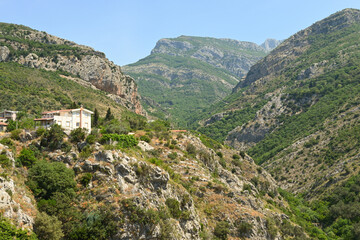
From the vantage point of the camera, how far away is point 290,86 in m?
186

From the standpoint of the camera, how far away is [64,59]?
143500 mm

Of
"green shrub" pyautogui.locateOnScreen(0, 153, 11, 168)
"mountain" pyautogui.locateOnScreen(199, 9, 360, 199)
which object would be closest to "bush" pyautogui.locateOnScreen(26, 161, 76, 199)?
"green shrub" pyautogui.locateOnScreen(0, 153, 11, 168)

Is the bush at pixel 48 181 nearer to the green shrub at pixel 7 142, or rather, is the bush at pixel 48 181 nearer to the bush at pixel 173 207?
the green shrub at pixel 7 142

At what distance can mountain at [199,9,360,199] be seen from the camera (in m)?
108

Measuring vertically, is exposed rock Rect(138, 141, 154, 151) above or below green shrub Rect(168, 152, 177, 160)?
above

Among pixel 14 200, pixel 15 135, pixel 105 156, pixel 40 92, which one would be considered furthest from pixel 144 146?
pixel 40 92

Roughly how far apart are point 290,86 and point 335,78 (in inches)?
1016

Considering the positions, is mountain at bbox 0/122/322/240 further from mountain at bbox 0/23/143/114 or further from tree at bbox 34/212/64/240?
mountain at bbox 0/23/143/114

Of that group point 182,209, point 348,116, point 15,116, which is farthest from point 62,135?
point 348,116

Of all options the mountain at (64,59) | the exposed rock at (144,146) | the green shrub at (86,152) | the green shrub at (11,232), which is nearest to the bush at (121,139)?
the exposed rock at (144,146)

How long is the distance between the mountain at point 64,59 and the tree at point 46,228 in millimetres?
106348

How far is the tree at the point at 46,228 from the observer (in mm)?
34156

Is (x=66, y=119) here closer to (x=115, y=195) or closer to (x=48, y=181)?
(x=48, y=181)

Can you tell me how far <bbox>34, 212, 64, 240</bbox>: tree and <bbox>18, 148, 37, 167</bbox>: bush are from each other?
9.21 m
